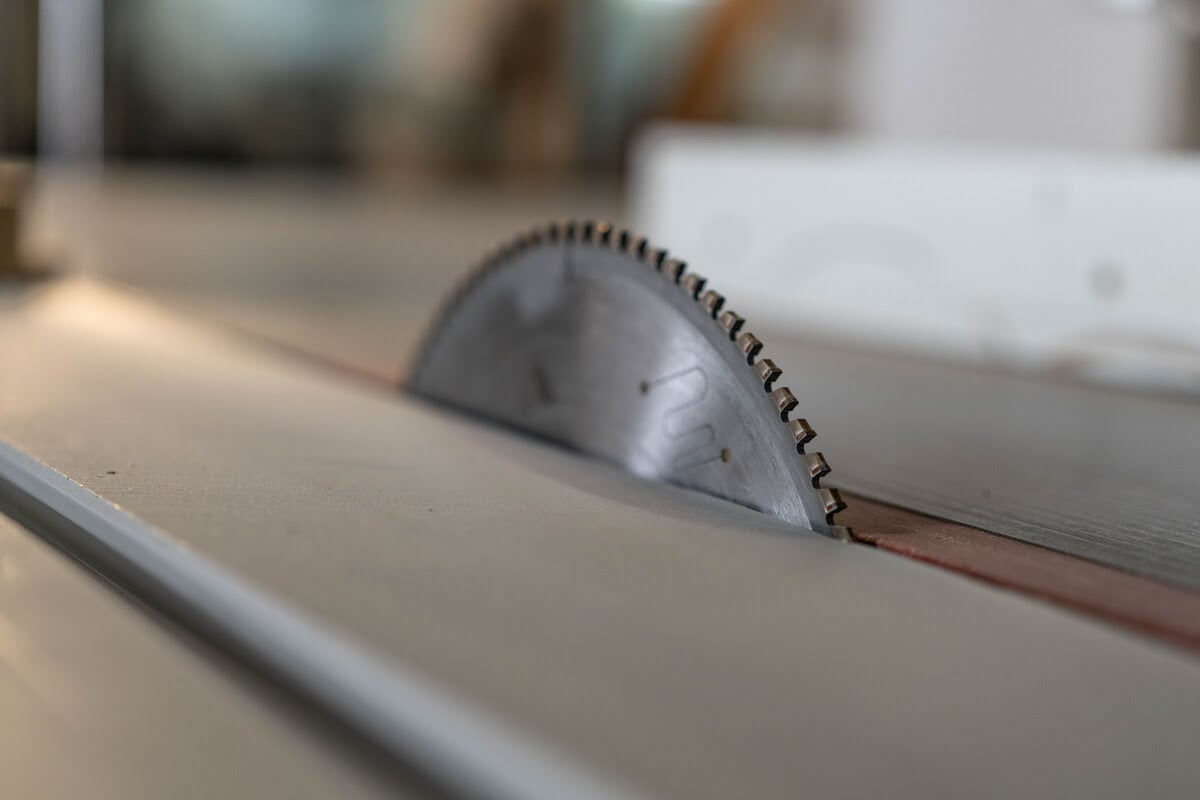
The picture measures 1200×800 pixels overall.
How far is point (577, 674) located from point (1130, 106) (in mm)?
3047

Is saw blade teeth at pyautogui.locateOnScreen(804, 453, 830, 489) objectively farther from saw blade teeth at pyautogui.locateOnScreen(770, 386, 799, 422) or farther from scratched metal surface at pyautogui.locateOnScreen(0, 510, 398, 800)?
scratched metal surface at pyautogui.locateOnScreen(0, 510, 398, 800)

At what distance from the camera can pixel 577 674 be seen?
0.99 feet

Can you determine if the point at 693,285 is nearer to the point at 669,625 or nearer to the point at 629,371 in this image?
the point at 629,371

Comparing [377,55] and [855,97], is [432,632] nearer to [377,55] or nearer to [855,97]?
[377,55]

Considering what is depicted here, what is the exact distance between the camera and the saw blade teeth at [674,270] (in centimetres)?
54

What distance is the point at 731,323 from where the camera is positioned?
511 mm

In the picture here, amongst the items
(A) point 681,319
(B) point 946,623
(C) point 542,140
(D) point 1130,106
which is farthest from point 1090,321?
(C) point 542,140

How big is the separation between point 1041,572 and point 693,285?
20cm

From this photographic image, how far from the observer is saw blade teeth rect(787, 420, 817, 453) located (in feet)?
1.52

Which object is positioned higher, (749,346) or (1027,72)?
(1027,72)

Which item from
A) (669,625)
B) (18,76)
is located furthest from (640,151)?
(669,625)

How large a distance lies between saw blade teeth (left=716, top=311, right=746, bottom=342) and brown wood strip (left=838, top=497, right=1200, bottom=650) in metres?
0.09

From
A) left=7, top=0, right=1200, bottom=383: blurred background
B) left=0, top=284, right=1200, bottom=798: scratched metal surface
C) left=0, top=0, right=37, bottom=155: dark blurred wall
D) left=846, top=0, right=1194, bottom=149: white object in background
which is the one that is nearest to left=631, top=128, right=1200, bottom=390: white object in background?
left=7, top=0, right=1200, bottom=383: blurred background

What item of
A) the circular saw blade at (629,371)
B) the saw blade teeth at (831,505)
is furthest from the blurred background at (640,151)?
the saw blade teeth at (831,505)
